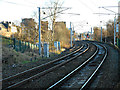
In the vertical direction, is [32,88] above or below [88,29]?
below

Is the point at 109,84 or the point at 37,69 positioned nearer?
the point at 109,84

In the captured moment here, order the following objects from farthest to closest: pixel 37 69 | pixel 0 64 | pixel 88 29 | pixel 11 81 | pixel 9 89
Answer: pixel 88 29, pixel 0 64, pixel 37 69, pixel 11 81, pixel 9 89

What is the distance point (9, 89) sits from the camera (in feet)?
28.7

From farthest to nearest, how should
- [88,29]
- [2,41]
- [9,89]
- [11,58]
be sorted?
[88,29] < [2,41] < [11,58] < [9,89]

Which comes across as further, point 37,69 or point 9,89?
point 37,69

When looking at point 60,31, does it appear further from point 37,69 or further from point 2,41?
point 37,69

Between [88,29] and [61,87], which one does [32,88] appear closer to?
[61,87]

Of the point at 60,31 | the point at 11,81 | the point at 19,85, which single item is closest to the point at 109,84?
the point at 19,85

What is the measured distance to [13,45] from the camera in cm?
2569

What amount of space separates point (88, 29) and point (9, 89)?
275ft

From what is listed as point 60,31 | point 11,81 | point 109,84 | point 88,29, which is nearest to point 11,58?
point 11,81

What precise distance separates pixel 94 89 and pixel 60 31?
41764 millimetres

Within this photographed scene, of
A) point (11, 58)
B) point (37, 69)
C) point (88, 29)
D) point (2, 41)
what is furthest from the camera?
point (88, 29)

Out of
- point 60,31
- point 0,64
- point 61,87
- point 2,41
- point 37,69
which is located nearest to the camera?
point 61,87
